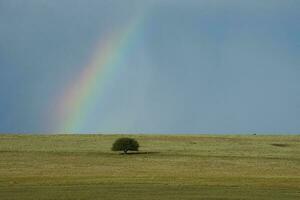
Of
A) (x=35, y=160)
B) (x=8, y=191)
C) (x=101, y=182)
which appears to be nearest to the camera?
(x=8, y=191)

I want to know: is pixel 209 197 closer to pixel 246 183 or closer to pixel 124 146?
pixel 246 183

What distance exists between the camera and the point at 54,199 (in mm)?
29828

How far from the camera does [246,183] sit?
41750 millimetres

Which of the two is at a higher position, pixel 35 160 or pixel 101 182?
pixel 35 160

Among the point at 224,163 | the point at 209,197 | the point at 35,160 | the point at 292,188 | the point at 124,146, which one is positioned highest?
the point at 124,146

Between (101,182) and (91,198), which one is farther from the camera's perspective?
(101,182)

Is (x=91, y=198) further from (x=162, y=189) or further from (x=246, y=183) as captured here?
(x=246, y=183)

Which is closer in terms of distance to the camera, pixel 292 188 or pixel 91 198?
pixel 91 198

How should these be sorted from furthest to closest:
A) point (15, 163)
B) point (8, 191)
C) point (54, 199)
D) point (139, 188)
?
point (15, 163), point (139, 188), point (8, 191), point (54, 199)

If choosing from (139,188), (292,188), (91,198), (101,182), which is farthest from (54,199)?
(292,188)

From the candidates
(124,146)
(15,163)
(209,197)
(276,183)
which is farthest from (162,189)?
(124,146)

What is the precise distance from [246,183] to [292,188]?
4.31 meters

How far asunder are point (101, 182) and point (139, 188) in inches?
207

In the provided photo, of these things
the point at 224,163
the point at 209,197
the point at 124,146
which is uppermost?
the point at 124,146
